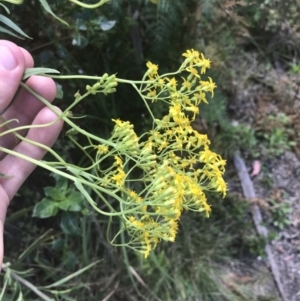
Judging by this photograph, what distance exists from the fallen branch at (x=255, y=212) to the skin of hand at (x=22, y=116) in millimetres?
895

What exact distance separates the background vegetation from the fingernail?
1.01 feet

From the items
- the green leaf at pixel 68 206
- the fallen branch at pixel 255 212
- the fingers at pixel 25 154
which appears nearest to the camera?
the fingers at pixel 25 154

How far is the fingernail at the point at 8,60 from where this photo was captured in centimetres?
75

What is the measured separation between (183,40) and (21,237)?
73cm

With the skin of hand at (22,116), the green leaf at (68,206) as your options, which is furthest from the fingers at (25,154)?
the green leaf at (68,206)

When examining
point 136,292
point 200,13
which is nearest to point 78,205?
point 136,292

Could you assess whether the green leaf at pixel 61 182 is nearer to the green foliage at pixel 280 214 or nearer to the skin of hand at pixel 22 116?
the skin of hand at pixel 22 116

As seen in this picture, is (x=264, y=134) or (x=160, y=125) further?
(x=264, y=134)

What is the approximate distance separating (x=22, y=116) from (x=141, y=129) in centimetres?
62

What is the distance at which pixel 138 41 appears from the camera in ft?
4.68

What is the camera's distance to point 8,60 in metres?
0.75

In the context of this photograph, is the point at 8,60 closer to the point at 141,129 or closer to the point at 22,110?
the point at 22,110

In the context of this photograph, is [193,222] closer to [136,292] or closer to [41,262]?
[136,292]

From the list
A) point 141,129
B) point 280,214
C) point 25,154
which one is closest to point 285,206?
point 280,214
